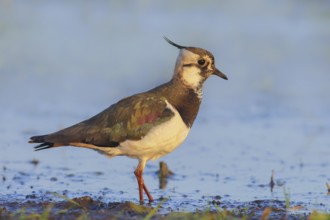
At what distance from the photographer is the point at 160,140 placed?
7.61 m

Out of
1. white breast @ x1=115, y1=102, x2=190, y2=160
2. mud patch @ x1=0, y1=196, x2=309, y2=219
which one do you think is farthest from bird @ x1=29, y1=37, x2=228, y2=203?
mud patch @ x1=0, y1=196, x2=309, y2=219

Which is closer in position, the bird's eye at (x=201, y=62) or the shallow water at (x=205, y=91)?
the bird's eye at (x=201, y=62)

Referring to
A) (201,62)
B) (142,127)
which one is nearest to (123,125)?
(142,127)

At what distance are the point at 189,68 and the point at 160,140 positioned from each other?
0.84 m

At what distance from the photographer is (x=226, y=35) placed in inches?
600

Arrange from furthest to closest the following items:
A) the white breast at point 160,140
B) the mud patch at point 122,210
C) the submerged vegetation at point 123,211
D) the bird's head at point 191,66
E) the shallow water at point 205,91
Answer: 1. the shallow water at point 205,91
2. the bird's head at point 191,66
3. the white breast at point 160,140
4. the mud patch at point 122,210
5. the submerged vegetation at point 123,211

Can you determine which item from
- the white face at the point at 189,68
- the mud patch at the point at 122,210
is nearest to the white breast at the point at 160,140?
the white face at the point at 189,68

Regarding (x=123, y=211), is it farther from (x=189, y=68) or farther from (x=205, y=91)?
(x=205, y=91)

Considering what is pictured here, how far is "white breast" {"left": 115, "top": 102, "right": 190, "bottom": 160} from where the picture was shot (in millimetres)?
7605

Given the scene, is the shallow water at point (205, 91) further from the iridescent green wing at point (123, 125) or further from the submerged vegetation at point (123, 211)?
the iridescent green wing at point (123, 125)

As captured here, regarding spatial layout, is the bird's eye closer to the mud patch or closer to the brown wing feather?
the brown wing feather

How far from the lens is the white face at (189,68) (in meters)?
8.02

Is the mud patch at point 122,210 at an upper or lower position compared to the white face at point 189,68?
lower

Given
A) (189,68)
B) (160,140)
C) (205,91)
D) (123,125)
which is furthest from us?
(205,91)
